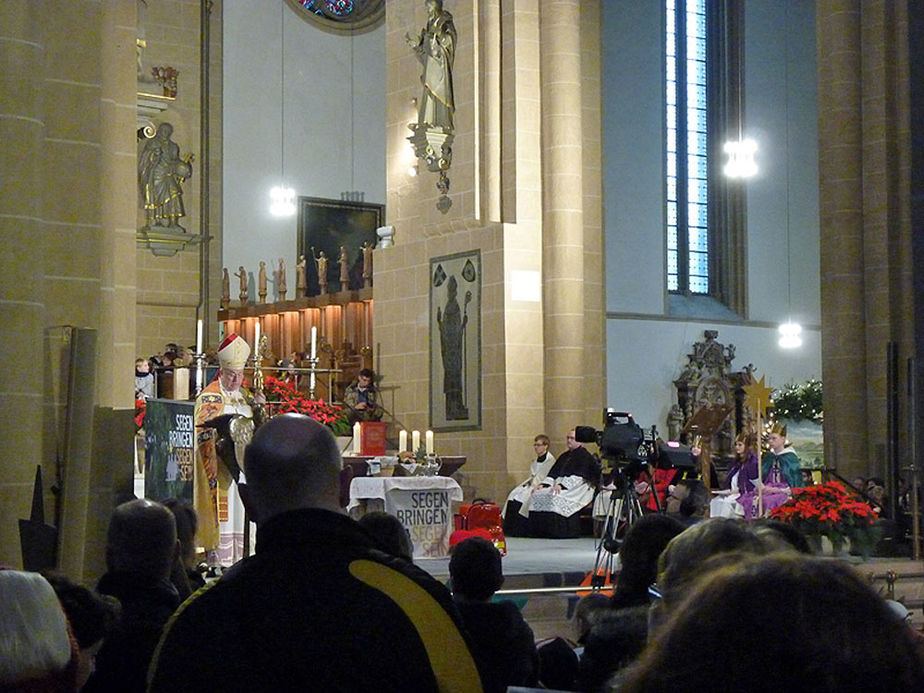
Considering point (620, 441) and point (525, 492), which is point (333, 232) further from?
point (620, 441)

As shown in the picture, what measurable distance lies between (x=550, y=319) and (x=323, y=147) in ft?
33.4

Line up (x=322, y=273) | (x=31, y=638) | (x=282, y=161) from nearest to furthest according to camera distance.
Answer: (x=31, y=638), (x=322, y=273), (x=282, y=161)

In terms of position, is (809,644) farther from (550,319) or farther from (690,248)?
(690,248)

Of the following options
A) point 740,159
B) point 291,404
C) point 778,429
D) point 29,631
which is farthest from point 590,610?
point 740,159

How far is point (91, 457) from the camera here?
316 inches

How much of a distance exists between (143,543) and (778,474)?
11.0 meters

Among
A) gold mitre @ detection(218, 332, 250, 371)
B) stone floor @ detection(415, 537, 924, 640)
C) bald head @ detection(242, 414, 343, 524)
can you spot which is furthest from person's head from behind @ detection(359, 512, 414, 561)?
gold mitre @ detection(218, 332, 250, 371)

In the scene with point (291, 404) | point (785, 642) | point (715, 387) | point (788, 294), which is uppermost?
point (788, 294)

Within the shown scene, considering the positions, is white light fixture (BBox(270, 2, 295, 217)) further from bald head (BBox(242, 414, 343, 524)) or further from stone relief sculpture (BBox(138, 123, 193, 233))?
bald head (BBox(242, 414, 343, 524))

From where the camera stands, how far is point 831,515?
1131 cm

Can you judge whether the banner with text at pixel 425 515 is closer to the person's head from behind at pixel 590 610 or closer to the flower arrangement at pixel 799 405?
the person's head from behind at pixel 590 610

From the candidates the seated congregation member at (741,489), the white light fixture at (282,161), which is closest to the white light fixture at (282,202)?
the white light fixture at (282,161)

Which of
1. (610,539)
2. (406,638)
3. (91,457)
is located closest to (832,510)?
(610,539)

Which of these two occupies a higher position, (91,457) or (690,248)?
(690,248)
